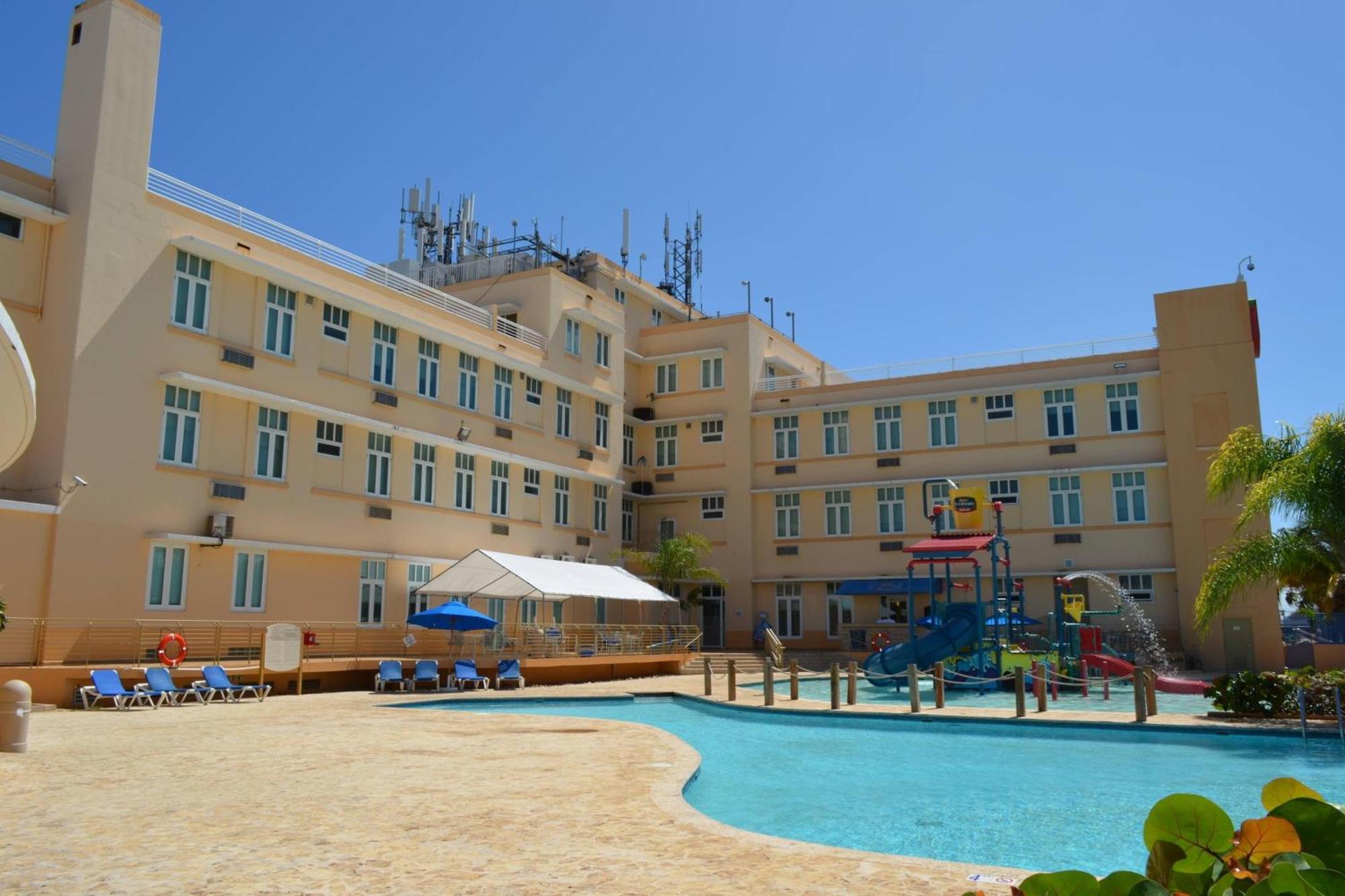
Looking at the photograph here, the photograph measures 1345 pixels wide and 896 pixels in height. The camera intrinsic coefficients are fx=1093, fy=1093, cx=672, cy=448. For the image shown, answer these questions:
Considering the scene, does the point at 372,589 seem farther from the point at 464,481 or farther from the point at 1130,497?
the point at 1130,497

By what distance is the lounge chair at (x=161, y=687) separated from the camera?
20.0 metres

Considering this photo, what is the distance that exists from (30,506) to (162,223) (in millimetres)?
6856

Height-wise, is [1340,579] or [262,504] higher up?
[262,504]

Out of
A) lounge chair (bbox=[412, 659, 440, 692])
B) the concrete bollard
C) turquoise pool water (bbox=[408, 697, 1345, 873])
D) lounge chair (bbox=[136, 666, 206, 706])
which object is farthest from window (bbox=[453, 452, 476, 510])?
the concrete bollard

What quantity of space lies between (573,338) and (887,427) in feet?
38.3

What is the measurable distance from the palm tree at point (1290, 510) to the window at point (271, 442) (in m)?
20.2

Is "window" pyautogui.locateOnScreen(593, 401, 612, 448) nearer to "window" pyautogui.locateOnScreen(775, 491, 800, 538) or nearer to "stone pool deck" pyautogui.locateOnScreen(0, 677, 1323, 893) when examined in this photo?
"window" pyautogui.locateOnScreen(775, 491, 800, 538)

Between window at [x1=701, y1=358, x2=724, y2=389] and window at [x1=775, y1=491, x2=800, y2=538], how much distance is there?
507cm

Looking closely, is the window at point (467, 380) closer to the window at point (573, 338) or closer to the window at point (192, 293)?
the window at point (573, 338)

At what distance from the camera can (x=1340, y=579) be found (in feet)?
58.0

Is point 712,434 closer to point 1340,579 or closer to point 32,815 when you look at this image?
point 1340,579

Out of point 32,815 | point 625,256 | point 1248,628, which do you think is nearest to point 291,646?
point 32,815

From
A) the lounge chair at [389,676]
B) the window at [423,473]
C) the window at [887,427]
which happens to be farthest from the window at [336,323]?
the window at [887,427]

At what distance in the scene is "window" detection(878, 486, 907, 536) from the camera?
3856cm
